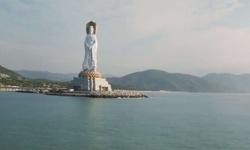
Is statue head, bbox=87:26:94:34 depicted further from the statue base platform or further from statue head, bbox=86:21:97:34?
the statue base platform

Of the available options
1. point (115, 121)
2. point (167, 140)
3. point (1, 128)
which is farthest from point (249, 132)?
point (1, 128)

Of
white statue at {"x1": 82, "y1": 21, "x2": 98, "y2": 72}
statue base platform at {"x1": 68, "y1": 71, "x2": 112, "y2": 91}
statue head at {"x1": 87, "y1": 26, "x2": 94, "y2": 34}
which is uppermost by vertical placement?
statue head at {"x1": 87, "y1": 26, "x2": 94, "y2": 34}

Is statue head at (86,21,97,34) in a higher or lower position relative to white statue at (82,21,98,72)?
higher

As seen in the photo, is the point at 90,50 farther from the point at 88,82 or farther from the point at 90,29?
the point at 88,82

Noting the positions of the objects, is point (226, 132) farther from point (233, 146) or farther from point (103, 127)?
point (103, 127)

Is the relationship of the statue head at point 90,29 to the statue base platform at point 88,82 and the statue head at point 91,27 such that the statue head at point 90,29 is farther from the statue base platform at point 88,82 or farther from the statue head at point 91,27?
the statue base platform at point 88,82

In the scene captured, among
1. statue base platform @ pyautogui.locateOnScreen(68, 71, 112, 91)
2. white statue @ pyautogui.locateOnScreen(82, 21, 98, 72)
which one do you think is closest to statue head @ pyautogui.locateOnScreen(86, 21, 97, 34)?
A: white statue @ pyautogui.locateOnScreen(82, 21, 98, 72)

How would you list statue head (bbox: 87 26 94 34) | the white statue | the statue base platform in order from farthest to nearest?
statue head (bbox: 87 26 94 34) < the white statue < the statue base platform

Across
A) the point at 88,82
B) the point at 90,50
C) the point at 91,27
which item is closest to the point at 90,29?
the point at 91,27
